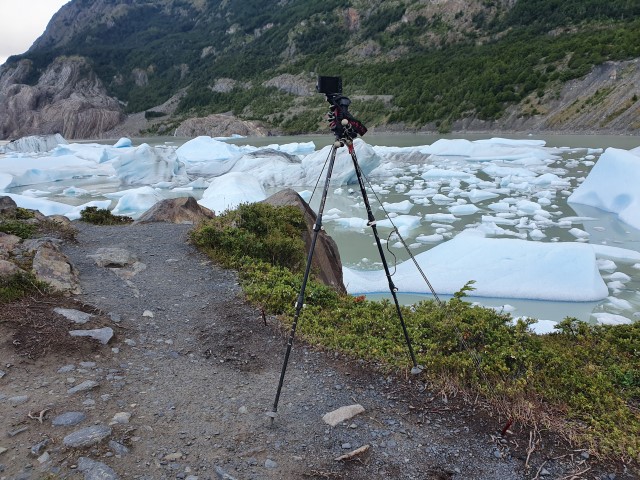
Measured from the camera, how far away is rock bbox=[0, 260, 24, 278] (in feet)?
15.9

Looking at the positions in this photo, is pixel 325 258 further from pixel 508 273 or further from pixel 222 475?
pixel 222 475

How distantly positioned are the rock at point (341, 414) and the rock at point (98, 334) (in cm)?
219

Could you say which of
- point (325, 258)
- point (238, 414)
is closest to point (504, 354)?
point (238, 414)

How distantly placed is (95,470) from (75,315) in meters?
2.24

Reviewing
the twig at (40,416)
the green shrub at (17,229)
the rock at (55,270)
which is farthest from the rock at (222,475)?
the green shrub at (17,229)

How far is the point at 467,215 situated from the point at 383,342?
12.5 metres

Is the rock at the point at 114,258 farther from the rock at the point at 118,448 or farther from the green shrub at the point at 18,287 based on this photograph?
the rock at the point at 118,448

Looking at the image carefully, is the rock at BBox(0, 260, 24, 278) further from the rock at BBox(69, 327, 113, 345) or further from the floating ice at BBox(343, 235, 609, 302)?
the floating ice at BBox(343, 235, 609, 302)

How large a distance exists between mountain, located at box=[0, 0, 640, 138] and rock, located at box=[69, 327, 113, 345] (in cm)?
4143

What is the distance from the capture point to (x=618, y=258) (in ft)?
34.6

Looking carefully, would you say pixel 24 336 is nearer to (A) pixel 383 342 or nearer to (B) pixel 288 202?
(A) pixel 383 342

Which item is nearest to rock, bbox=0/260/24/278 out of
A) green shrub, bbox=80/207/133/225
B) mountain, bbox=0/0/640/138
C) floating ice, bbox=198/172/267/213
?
green shrub, bbox=80/207/133/225

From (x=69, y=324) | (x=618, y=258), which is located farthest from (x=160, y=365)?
(x=618, y=258)

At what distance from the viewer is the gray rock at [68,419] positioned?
3.08m
